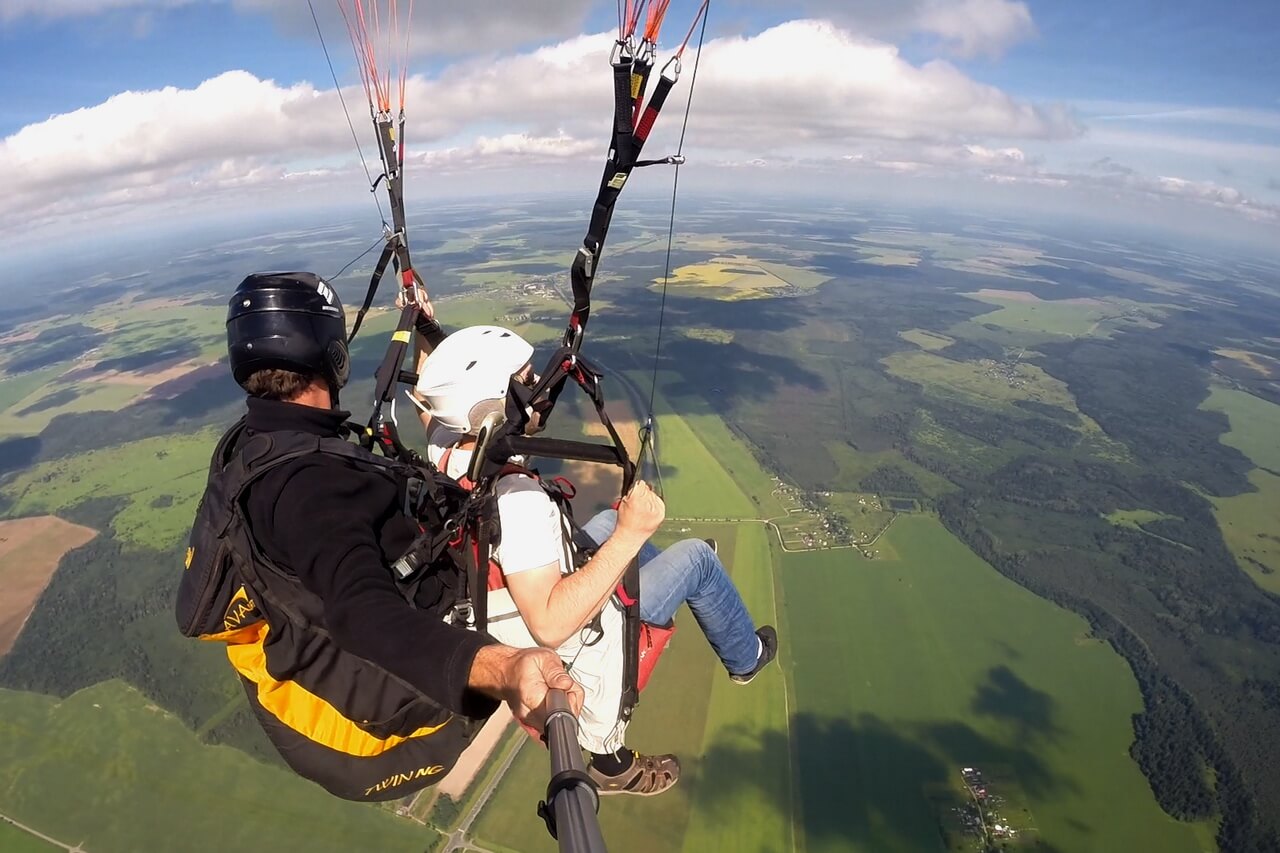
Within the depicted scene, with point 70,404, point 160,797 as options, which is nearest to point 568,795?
point 160,797

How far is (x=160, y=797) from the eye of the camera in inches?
867

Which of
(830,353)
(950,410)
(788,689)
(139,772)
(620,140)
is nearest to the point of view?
(620,140)

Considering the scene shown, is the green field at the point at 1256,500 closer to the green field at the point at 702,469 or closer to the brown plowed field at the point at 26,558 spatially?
the green field at the point at 702,469

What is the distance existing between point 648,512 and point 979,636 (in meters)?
37.3

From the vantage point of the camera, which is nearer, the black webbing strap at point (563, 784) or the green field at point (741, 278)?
the black webbing strap at point (563, 784)

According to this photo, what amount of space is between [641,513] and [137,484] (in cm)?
5617

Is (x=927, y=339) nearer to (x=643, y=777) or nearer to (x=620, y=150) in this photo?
(x=643, y=777)

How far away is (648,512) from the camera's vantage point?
2.42 meters

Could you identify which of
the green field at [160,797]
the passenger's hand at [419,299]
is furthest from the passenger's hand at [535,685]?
the green field at [160,797]

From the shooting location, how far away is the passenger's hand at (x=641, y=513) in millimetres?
2395

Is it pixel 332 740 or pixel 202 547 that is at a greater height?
pixel 202 547

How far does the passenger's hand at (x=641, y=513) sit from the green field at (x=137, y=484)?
150 ft

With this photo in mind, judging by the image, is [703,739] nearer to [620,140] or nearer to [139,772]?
[139,772]

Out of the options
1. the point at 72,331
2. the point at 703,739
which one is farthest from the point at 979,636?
the point at 72,331
